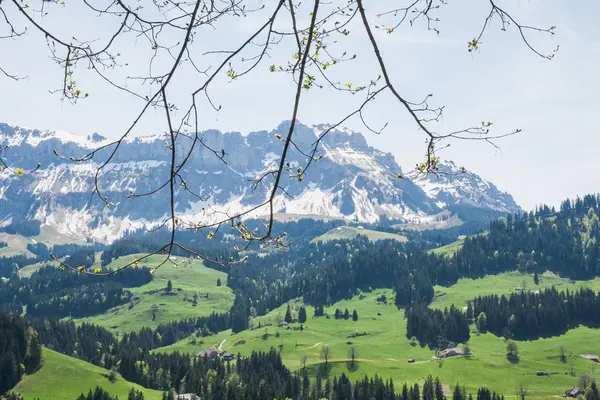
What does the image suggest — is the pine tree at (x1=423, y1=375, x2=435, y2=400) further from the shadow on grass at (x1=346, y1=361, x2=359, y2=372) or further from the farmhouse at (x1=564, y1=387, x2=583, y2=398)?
the shadow on grass at (x1=346, y1=361, x2=359, y2=372)

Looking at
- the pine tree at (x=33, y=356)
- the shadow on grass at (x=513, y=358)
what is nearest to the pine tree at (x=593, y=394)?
the shadow on grass at (x=513, y=358)

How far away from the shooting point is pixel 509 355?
641 ft

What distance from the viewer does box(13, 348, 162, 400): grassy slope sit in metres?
141

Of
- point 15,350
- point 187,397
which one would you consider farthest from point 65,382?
point 187,397

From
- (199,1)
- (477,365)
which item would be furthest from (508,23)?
(477,365)

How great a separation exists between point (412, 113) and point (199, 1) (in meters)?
3.06

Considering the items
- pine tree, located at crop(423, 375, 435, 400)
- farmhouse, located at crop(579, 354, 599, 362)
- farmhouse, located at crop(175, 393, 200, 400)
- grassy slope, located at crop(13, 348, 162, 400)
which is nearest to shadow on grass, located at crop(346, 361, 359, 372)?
pine tree, located at crop(423, 375, 435, 400)

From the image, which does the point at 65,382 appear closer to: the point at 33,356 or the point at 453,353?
the point at 33,356

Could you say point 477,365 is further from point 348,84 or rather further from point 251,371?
point 348,84

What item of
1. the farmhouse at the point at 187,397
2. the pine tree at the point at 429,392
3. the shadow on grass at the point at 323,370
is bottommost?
the shadow on grass at the point at 323,370

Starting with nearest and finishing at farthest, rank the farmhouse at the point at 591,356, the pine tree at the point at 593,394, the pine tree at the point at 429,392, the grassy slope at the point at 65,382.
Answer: the pine tree at the point at 429,392 → the pine tree at the point at 593,394 → the grassy slope at the point at 65,382 → the farmhouse at the point at 591,356

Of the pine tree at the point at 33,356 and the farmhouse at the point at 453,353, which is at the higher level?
the pine tree at the point at 33,356

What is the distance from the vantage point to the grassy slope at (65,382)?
464 ft

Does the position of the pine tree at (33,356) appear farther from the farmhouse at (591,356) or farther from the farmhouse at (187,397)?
the farmhouse at (591,356)
